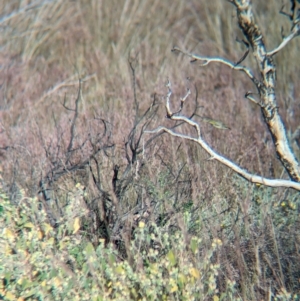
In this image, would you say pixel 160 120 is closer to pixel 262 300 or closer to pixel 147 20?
pixel 262 300

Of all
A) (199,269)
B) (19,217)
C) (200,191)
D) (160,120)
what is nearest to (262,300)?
(199,269)

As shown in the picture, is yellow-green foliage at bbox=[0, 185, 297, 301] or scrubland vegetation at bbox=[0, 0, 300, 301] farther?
scrubland vegetation at bbox=[0, 0, 300, 301]

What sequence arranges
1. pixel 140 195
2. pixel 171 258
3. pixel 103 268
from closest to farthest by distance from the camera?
pixel 171 258 → pixel 103 268 → pixel 140 195

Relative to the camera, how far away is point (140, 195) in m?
4.13

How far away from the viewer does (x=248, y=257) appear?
394 centimetres

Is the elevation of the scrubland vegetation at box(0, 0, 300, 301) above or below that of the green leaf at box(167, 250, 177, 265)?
above

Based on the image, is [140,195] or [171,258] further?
[140,195]

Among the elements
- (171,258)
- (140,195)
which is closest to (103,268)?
(171,258)

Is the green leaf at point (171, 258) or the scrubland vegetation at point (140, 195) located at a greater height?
the scrubland vegetation at point (140, 195)

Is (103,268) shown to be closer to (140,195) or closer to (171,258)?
(171,258)

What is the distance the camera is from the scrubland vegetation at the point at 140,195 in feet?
11.5

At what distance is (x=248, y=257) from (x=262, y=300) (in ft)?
1.41

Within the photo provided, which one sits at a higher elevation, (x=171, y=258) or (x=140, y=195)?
(x=140, y=195)

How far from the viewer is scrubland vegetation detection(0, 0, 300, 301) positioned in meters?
3.52
